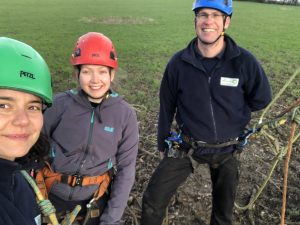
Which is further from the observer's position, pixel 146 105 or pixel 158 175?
pixel 146 105

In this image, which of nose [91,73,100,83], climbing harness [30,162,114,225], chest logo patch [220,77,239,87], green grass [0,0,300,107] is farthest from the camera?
green grass [0,0,300,107]

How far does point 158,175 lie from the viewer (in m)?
3.76

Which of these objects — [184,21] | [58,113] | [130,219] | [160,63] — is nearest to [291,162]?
[130,219]

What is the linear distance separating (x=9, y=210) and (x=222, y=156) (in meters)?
2.57

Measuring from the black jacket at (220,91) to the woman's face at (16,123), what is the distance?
2.00m

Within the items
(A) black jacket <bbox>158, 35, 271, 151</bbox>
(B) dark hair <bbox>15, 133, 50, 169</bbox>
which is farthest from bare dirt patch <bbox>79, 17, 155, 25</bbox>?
(B) dark hair <bbox>15, 133, 50, 169</bbox>

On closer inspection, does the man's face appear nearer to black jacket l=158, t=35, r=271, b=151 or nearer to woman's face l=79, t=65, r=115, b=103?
black jacket l=158, t=35, r=271, b=151

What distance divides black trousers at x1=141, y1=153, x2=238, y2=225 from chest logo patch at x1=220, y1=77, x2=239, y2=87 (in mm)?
792

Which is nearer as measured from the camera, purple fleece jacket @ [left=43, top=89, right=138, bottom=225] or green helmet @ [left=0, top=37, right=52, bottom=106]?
green helmet @ [left=0, top=37, right=52, bottom=106]

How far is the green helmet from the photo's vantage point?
206cm

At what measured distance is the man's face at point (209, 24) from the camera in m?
3.63

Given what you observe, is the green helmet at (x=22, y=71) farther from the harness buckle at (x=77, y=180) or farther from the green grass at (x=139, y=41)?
the green grass at (x=139, y=41)

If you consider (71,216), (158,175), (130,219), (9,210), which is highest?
(9,210)

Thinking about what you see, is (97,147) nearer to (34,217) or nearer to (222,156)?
(34,217)
